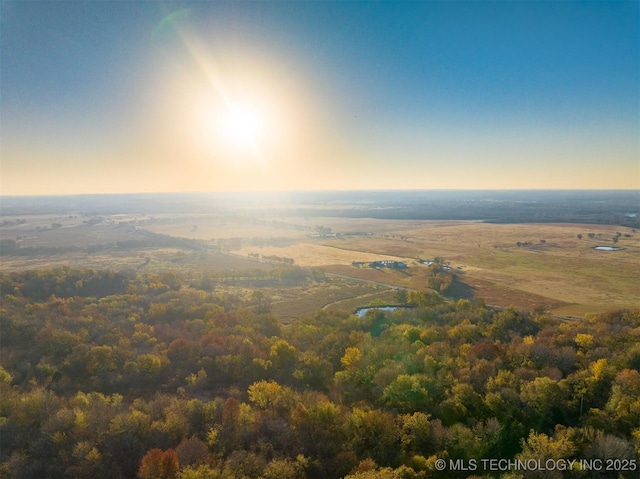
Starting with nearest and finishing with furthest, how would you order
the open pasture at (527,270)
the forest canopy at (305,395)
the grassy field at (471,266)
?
the forest canopy at (305,395)
the open pasture at (527,270)
the grassy field at (471,266)

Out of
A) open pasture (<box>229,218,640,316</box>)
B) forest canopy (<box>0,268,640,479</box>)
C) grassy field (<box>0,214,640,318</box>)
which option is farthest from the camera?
grassy field (<box>0,214,640,318</box>)

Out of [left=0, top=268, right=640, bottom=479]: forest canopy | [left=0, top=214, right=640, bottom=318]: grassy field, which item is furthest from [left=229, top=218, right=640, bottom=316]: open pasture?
[left=0, top=268, right=640, bottom=479]: forest canopy

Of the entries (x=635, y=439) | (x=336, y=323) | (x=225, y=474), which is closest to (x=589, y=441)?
(x=635, y=439)

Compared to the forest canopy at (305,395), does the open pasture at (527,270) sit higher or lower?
lower

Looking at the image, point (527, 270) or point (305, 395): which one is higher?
point (305, 395)

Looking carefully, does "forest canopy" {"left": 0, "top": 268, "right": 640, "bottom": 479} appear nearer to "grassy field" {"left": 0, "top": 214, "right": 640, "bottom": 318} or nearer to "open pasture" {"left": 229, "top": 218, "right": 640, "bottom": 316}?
"grassy field" {"left": 0, "top": 214, "right": 640, "bottom": 318}

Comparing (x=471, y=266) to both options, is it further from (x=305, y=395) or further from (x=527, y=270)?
(x=305, y=395)

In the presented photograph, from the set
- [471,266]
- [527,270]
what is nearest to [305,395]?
[471,266]

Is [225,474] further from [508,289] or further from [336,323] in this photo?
[508,289]

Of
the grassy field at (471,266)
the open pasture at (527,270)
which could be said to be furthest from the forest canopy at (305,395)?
the open pasture at (527,270)

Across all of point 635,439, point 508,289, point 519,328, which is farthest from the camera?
point 508,289

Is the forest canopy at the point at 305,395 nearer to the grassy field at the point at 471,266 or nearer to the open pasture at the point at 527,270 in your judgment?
the grassy field at the point at 471,266
